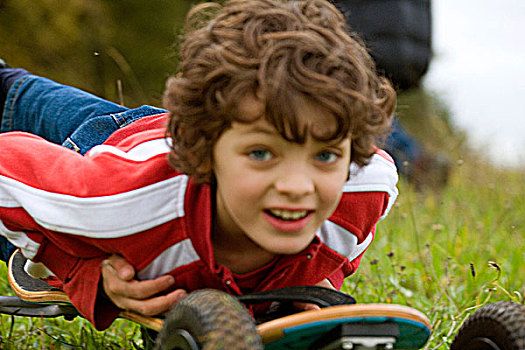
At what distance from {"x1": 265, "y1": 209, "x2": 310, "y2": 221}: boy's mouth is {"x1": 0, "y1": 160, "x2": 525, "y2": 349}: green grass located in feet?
2.62

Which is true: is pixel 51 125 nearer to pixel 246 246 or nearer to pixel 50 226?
pixel 50 226

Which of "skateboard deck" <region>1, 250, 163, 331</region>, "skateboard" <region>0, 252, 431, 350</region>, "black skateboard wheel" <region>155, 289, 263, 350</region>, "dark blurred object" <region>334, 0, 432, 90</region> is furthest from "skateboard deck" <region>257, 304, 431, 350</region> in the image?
"dark blurred object" <region>334, 0, 432, 90</region>

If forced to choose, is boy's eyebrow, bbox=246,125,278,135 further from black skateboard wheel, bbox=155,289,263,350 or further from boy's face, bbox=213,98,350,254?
black skateboard wheel, bbox=155,289,263,350

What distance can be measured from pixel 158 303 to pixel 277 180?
0.50 metres

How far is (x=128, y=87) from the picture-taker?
22.1ft

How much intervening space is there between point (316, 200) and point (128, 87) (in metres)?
5.25

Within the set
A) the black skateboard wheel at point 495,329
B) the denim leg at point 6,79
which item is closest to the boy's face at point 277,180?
the black skateboard wheel at point 495,329

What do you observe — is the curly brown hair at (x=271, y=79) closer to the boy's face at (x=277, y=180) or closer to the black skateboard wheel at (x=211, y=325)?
the boy's face at (x=277, y=180)

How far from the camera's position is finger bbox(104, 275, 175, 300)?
1906mm

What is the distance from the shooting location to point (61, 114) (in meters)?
2.86

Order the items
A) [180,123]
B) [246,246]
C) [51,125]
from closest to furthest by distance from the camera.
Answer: [180,123] → [246,246] → [51,125]

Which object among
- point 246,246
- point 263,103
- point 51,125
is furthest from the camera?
point 51,125

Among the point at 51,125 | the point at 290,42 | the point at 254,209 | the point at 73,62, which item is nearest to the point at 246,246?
the point at 254,209

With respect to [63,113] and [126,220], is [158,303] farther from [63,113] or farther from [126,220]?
[63,113]
